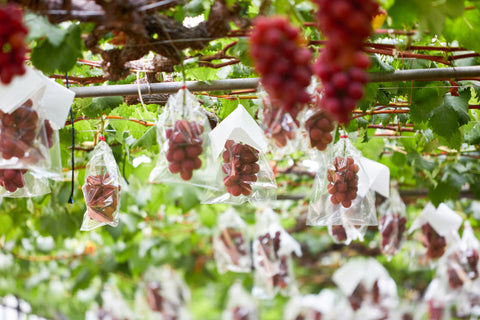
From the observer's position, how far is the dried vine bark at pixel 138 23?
1336 mm

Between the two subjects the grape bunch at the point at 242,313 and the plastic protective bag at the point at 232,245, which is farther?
the grape bunch at the point at 242,313

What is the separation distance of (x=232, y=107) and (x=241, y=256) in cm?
191

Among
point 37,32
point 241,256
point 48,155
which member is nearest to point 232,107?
point 48,155

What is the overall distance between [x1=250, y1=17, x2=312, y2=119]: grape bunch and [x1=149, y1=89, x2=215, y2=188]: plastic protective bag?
0.63 m

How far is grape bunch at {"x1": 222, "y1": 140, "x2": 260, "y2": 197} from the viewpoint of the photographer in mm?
1962

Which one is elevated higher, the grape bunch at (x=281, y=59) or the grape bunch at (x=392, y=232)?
the grape bunch at (x=281, y=59)

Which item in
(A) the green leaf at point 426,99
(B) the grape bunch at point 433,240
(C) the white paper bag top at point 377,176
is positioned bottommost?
(B) the grape bunch at point 433,240

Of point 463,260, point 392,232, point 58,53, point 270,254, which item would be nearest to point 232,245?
point 270,254

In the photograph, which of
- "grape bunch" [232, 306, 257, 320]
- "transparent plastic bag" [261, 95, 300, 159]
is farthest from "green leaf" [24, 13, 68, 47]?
"grape bunch" [232, 306, 257, 320]

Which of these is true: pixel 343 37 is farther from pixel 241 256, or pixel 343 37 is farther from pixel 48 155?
pixel 241 256

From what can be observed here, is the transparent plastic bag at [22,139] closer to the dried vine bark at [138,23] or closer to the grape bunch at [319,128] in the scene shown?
the dried vine bark at [138,23]

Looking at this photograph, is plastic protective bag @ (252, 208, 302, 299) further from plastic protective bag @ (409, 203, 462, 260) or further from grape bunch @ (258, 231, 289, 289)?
plastic protective bag @ (409, 203, 462, 260)

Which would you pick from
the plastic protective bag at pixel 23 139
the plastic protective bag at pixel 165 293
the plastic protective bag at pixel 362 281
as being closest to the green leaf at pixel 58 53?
the plastic protective bag at pixel 23 139

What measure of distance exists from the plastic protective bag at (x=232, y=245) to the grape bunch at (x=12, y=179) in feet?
7.73
